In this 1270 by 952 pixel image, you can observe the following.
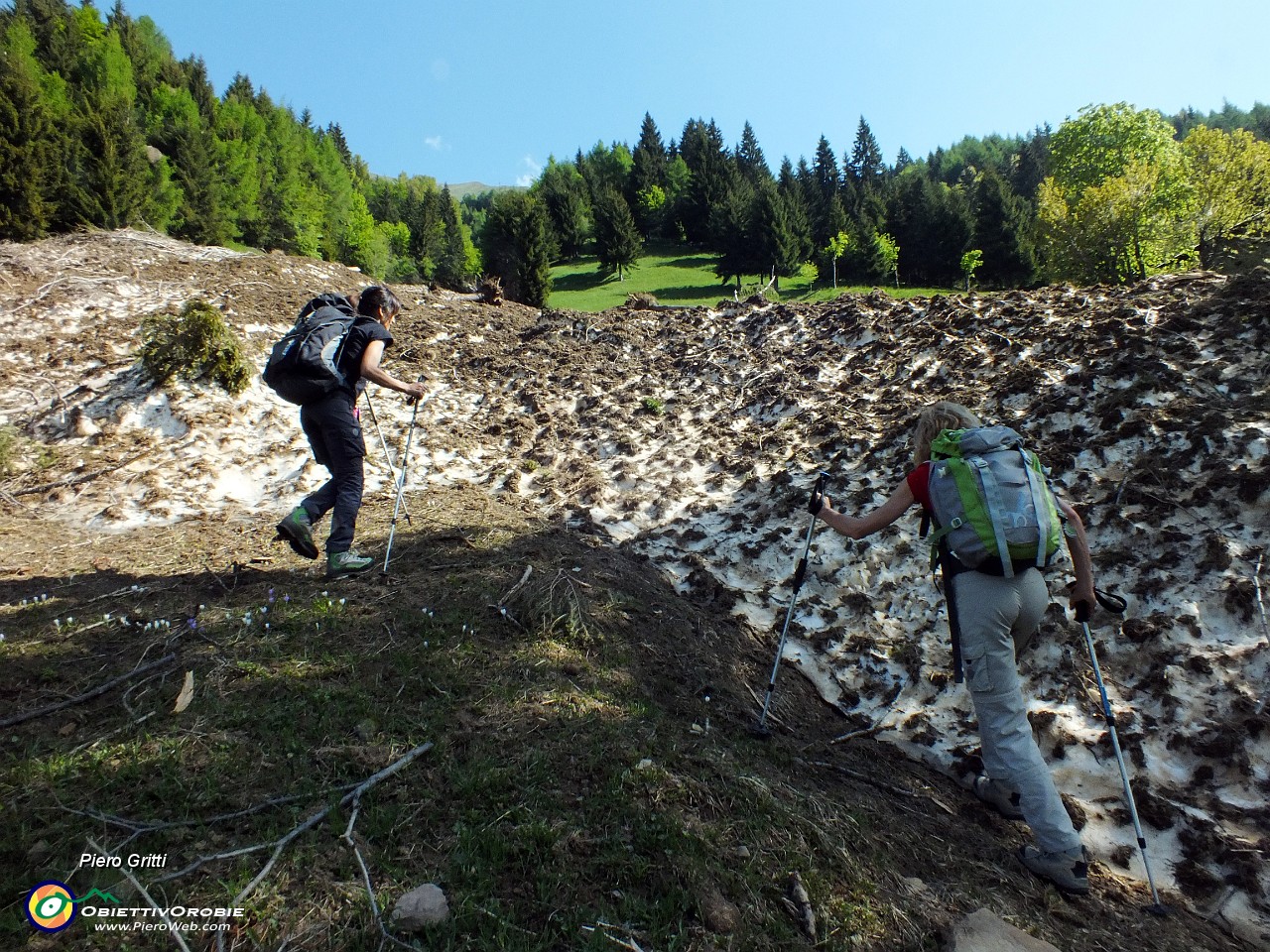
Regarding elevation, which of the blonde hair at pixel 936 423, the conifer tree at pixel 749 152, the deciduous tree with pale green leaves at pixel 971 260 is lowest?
the blonde hair at pixel 936 423

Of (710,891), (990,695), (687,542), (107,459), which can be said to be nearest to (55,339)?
(107,459)

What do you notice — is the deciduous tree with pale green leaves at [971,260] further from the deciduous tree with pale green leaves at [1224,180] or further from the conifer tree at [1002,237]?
the deciduous tree with pale green leaves at [1224,180]

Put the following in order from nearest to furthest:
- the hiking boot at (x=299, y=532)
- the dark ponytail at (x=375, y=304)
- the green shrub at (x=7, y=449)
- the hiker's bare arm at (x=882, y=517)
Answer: the hiker's bare arm at (x=882, y=517) → the hiking boot at (x=299, y=532) → the dark ponytail at (x=375, y=304) → the green shrub at (x=7, y=449)

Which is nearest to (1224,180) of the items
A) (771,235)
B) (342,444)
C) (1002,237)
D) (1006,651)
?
(1002,237)

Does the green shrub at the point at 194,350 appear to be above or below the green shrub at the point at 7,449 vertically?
above

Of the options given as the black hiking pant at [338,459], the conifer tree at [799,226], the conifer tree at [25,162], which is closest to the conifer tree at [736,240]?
the conifer tree at [799,226]

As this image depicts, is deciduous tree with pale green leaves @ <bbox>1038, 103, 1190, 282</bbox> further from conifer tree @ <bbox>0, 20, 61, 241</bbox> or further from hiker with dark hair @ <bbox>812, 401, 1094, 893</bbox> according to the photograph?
conifer tree @ <bbox>0, 20, 61, 241</bbox>

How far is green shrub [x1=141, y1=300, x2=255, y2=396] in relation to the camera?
868cm

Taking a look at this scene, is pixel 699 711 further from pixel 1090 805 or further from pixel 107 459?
pixel 107 459

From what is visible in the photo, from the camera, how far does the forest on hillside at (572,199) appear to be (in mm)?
22391

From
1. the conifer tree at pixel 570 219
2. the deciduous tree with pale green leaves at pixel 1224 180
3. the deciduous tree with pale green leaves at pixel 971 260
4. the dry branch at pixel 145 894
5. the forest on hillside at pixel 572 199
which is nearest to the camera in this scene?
the dry branch at pixel 145 894

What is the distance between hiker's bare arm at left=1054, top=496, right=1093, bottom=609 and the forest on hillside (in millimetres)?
6545

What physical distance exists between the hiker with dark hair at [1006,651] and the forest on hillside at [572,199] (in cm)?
699

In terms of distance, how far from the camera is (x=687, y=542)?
22.1ft
